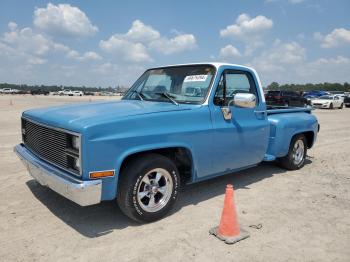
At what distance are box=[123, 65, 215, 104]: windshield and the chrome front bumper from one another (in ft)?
5.91

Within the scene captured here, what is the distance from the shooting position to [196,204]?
4812 millimetres

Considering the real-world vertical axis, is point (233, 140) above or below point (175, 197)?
Answer: above

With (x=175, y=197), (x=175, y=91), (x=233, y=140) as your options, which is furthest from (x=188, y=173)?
(x=175, y=91)

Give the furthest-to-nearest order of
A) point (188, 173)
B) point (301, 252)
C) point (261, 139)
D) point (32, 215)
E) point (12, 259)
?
1. point (261, 139)
2. point (188, 173)
3. point (32, 215)
4. point (301, 252)
5. point (12, 259)

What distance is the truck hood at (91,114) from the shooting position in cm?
362

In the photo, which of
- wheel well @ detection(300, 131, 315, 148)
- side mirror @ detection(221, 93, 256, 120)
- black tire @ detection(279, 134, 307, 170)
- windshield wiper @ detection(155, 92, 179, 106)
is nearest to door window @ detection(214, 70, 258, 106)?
side mirror @ detection(221, 93, 256, 120)

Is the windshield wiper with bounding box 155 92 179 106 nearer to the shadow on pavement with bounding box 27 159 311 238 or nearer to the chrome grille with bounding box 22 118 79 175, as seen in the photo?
the shadow on pavement with bounding box 27 159 311 238

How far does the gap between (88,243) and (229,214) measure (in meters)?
1.56

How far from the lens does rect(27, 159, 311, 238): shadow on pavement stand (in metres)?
4.03

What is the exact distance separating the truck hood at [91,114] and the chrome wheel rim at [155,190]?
77cm

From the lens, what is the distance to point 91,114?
154 inches

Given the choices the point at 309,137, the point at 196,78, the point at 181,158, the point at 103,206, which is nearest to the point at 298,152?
the point at 309,137

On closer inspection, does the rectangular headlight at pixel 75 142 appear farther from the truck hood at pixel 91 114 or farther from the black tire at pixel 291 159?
the black tire at pixel 291 159

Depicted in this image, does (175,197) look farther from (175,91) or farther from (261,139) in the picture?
(261,139)
